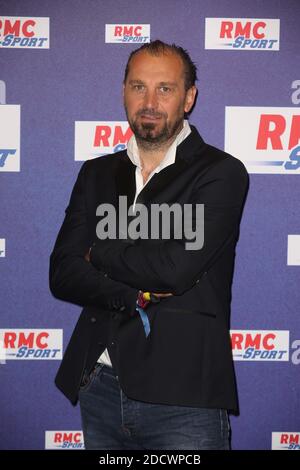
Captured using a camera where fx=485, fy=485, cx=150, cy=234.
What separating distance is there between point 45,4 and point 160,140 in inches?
57.6

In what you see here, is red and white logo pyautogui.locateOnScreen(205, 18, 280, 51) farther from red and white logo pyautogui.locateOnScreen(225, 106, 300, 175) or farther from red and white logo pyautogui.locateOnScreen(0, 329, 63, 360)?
red and white logo pyautogui.locateOnScreen(0, 329, 63, 360)

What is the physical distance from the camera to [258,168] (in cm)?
298

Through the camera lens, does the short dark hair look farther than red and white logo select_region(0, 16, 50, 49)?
No

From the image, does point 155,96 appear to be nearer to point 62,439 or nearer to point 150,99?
point 150,99

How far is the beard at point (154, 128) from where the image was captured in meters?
2.03

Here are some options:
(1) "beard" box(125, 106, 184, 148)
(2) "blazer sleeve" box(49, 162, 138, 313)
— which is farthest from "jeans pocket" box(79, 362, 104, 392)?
(1) "beard" box(125, 106, 184, 148)

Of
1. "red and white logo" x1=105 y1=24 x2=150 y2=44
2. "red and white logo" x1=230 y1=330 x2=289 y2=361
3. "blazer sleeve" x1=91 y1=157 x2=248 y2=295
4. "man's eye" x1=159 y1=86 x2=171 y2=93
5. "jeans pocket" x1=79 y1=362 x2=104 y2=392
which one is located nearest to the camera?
"blazer sleeve" x1=91 y1=157 x2=248 y2=295

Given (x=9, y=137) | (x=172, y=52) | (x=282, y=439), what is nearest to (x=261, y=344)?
(x=282, y=439)

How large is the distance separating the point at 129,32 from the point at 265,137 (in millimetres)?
1037

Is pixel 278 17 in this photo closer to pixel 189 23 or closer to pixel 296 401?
pixel 189 23

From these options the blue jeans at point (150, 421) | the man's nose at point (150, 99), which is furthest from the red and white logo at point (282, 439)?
the man's nose at point (150, 99)

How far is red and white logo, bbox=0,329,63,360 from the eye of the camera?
121 inches

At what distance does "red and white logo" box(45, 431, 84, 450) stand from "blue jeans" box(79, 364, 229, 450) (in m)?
1.25
